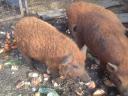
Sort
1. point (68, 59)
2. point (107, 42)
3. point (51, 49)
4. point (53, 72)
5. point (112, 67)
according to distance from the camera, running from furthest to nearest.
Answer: point (53, 72)
point (51, 49)
point (107, 42)
point (68, 59)
point (112, 67)

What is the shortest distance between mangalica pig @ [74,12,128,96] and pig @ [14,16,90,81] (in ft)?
1.33

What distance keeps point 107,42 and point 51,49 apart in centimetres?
99

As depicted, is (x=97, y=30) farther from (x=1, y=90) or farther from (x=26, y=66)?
(x=1, y=90)

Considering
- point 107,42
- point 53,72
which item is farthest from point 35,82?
point 107,42

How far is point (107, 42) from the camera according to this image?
6367 mm

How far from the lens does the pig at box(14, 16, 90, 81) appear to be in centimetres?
622

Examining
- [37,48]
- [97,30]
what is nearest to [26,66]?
[37,48]

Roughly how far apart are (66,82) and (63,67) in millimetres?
391

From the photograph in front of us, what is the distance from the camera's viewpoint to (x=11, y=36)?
8.03 metres

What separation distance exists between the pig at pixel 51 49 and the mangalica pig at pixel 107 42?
0.40 m

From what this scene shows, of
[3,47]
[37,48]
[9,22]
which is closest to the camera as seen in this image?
[37,48]

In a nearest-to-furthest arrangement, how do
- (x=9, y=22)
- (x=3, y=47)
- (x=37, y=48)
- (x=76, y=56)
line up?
(x=76, y=56), (x=37, y=48), (x=3, y=47), (x=9, y=22)

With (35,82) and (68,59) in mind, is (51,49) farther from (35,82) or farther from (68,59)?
(35,82)

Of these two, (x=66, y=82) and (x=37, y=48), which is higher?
(x=37, y=48)
